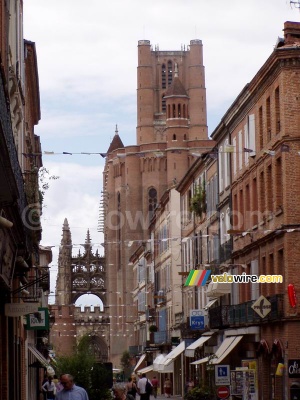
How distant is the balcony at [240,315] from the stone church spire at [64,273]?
359 ft

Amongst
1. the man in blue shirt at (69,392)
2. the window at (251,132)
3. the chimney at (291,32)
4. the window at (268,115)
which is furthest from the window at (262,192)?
the man in blue shirt at (69,392)

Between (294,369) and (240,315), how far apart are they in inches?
370

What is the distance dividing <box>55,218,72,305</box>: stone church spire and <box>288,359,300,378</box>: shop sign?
12430cm

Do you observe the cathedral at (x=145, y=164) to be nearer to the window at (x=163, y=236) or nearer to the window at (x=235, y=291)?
the window at (x=163, y=236)

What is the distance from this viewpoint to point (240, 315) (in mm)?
48438

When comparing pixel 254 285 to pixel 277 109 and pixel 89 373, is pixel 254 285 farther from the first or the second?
pixel 277 109

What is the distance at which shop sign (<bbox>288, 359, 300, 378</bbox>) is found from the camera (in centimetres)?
3903

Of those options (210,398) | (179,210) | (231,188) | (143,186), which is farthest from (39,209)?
(143,186)

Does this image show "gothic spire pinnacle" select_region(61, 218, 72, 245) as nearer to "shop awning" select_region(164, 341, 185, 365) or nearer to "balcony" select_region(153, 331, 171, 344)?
"balcony" select_region(153, 331, 171, 344)

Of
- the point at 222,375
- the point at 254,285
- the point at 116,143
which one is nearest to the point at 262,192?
the point at 254,285

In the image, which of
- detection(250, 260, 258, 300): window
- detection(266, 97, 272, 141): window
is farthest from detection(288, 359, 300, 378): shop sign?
detection(266, 97, 272, 141): window

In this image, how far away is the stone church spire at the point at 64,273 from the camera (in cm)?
16362

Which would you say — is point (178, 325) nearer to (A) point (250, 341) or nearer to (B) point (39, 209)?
(A) point (250, 341)

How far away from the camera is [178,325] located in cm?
7638
